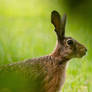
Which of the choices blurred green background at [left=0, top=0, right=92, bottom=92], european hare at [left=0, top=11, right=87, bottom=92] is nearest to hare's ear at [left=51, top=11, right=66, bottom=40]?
european hare at [left=0, top=11, right=87, bottom=92]

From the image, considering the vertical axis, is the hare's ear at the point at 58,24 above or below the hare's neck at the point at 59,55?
above

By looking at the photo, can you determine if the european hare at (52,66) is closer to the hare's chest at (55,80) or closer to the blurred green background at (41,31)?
the hare's chest at (55,80)

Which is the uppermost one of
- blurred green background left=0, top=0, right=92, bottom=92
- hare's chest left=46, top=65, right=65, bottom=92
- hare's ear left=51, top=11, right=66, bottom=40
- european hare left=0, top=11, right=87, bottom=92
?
hare's ear left=51, top=11, right=66, bottom=40

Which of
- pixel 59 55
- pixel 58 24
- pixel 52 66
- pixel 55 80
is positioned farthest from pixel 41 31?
pixel 55 80

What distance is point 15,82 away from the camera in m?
3.96

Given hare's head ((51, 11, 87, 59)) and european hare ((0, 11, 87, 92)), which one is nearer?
european hare ((0, 11, 87, 92))

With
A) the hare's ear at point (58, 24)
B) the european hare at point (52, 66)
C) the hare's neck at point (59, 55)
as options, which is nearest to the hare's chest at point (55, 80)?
the european hare at point (52, 66)

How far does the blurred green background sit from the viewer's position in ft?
23.7

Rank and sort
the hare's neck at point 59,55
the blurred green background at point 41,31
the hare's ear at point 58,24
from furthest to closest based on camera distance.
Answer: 1. the blurred green background at point 41,31
2. the hare's ear at point 58,24
3. the hare's neck at point 59,55

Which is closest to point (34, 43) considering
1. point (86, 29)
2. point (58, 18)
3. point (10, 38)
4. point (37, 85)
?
point (10, 38)

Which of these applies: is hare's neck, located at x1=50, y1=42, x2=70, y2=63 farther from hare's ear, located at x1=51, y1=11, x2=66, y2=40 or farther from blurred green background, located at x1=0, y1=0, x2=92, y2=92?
blurred green background, located at x1=0, y1=0, x2=92, y2=92

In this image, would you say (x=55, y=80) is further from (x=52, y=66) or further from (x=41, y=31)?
(x=41, y=31)

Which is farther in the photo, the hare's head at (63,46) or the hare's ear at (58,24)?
the hare's ear at (58,24)

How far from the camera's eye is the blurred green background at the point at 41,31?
A: 722 cm
